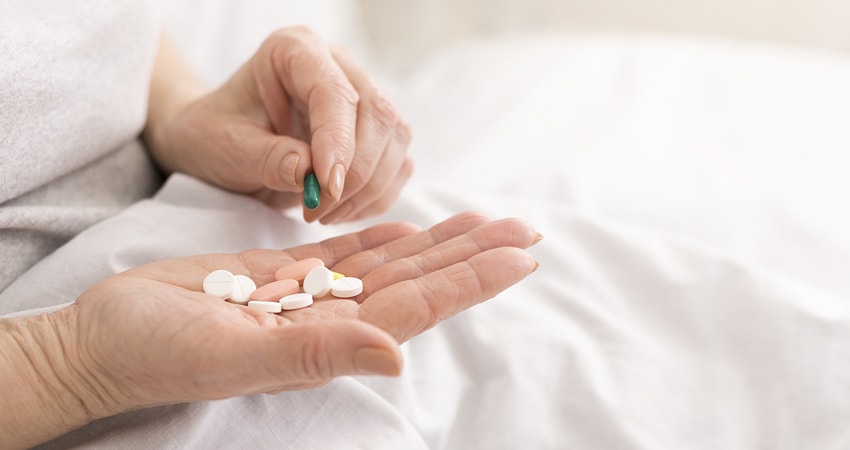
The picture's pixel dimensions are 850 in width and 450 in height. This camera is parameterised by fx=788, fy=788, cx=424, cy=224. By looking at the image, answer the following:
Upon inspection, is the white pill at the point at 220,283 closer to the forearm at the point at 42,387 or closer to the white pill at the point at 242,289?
the white pill at the point at 242,289

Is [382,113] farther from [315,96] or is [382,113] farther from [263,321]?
[263,321]

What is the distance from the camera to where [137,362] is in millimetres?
639

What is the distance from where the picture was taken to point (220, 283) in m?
0.77

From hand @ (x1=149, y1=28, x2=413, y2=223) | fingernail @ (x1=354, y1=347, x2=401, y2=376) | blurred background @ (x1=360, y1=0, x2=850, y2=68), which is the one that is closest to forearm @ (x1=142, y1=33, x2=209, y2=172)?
hand @ (x1=149, y1=28, x2=413, y2=223)

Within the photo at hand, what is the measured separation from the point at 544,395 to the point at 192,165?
0.55 meters

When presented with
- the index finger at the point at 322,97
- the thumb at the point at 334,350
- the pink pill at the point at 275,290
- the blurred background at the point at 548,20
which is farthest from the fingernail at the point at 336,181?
the blurred background at the point at 548,20

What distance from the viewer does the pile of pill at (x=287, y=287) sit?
0.77 meters

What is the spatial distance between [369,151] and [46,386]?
1.34ft

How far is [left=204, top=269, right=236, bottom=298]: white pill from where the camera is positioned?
758mm

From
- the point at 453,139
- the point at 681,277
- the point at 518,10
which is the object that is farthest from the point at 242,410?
the point at 518,10

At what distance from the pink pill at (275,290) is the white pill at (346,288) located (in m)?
0.05

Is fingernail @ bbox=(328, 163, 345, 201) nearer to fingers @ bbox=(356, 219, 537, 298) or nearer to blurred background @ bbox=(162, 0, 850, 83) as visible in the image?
fingers @ bbox=(356, 219, 537, 298)

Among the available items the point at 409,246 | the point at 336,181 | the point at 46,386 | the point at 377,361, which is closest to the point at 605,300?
the point at 409,246

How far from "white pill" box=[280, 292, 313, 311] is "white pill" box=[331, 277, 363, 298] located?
0.03 metres
